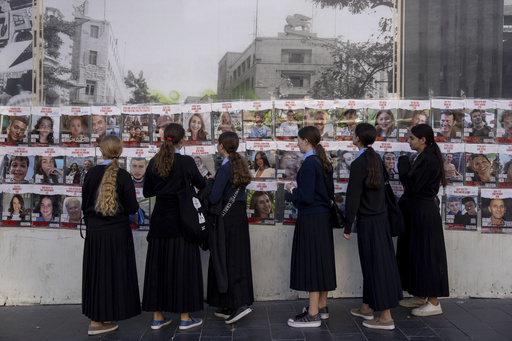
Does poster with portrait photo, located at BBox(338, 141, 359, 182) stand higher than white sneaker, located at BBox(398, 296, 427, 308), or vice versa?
poster with portrait photo, located at BBox(338, 141, 359, 182)

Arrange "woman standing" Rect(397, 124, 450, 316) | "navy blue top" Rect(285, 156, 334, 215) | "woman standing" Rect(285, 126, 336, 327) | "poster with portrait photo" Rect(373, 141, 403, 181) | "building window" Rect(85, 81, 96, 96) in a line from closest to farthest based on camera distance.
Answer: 1. "navy blue top" Rect(285, 156, 334, 215)
2. "woman standing" Rect(285, 126, 336, 327)
3. "woman standing" Rect(397, 124, 450, 316)
4. "poster with portrait photo" Rect(373, 141, 403, 181)
5. "building window" Rect(85, 81, 96, 96)

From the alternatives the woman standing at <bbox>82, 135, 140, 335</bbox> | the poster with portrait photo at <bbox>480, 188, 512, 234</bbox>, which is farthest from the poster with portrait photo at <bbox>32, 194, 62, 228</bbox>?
the poster with portrait photo at <bbox>480, 188, 512, 234</bbox>

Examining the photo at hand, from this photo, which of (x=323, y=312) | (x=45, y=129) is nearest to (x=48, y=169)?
(x=45, y=129)

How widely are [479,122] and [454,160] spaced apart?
56cm

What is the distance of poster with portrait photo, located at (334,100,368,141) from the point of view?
18.1ft

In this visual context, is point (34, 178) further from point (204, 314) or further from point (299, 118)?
point (299, 118)

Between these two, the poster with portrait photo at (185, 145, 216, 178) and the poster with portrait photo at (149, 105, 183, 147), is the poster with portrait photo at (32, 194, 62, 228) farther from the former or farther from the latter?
the poster with portrait photo at (185, 145, 216, 178)

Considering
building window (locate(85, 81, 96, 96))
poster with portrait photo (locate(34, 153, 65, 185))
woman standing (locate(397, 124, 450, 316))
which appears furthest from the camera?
building window (locate(85, 81, 96, 96))

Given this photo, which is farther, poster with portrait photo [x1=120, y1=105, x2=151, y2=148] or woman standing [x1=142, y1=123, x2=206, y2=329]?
poster with portrait photo [x1=120, y1=105, x2=151, y2=148]

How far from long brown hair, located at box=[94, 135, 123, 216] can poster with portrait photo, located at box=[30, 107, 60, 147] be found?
1.47 meters

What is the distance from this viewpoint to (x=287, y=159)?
18.0ft

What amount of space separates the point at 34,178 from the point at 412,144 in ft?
14.6

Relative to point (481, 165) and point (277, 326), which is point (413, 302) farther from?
point (481, 165)

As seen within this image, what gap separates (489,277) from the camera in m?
5.50
